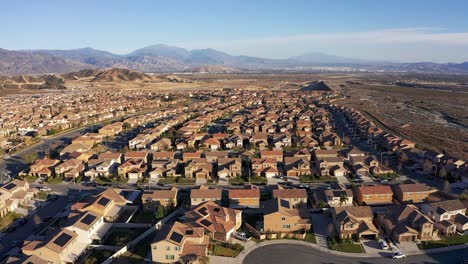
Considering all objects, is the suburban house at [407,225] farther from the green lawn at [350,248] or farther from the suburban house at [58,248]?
the suburban house at [58,248]

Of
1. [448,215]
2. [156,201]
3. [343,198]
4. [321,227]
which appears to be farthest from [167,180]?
[448,215]

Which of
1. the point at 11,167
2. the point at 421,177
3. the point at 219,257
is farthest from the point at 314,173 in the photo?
the point at 11,167

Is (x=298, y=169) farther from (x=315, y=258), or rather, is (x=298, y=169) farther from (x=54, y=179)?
(x=54, y=179)

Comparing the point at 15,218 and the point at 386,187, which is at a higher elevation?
the point at 386,187

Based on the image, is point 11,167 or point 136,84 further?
point 136,84

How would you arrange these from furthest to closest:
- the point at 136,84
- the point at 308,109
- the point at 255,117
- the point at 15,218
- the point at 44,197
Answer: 1. the point at 136,84
2. the point at 308,109
3. the point at 255,117
4. the point at 44,197
5. the point at 15,218

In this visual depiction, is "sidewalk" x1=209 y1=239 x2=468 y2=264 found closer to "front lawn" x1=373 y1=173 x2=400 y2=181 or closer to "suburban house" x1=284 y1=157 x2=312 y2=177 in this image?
"front lawn" x1=373 y1=173 x2=400 y2=181

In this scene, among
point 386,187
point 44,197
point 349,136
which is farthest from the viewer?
point 349,136

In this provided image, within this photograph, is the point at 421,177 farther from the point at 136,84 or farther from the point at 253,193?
the point at 136,84
